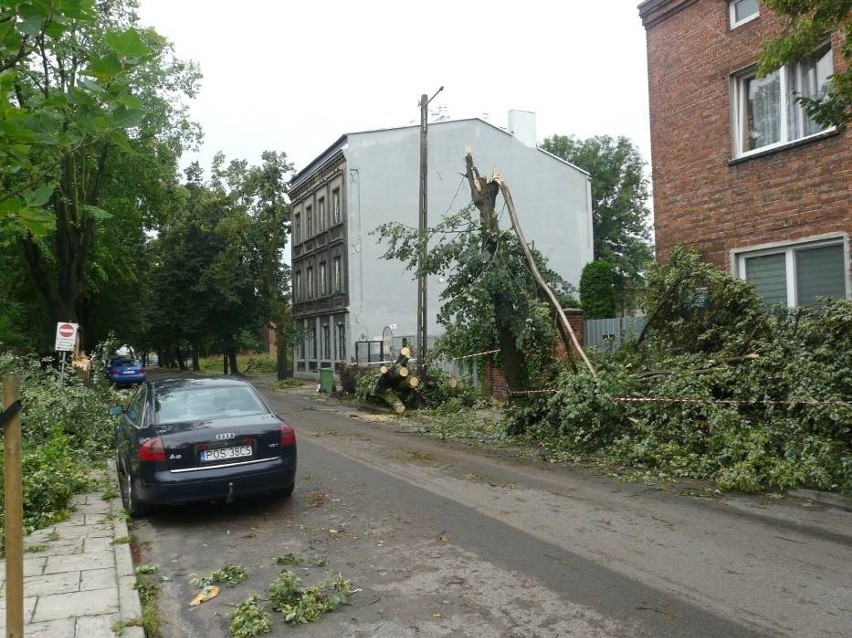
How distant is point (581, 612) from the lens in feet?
15.9

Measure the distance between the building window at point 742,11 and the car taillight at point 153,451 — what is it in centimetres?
1159

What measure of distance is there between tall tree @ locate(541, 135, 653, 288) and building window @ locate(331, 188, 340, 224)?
2423 centimetres

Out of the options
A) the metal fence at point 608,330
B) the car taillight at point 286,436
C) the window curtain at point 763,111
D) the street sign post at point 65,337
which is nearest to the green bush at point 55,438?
the street sign post at point 65,337

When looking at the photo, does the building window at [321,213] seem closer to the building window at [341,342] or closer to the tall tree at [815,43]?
the building window at [341,342]

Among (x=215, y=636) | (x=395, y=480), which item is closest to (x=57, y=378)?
(x=395, y=480)

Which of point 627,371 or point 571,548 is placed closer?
point 571,548

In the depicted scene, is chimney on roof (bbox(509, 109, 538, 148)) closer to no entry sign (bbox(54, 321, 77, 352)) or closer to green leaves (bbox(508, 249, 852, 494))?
no entry sign (bbox(54, 321, 77, 352))

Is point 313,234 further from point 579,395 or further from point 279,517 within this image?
point 279,517

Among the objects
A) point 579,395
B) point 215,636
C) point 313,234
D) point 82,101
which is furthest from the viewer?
point 313,234

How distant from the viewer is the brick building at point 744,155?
11.2m

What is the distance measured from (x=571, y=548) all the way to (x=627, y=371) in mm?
6479

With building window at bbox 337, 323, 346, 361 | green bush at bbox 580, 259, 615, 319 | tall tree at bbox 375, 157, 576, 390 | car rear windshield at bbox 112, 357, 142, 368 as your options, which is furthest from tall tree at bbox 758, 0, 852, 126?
car rear windshield at bbox 112, 357, 142, 368

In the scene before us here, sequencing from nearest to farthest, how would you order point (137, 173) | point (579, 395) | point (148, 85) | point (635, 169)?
point (579, 395), point (148, 85), point (137, 173), point (635, 169)

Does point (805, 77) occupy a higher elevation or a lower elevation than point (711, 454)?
higher
